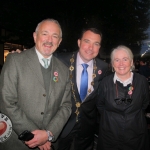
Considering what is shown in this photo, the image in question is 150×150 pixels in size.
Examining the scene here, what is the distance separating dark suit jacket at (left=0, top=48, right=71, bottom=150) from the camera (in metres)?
1.90

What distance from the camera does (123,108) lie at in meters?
2.58

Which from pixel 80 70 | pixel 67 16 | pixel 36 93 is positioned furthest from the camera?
pixel 67 16

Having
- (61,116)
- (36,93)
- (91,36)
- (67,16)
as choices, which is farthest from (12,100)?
(67,16)

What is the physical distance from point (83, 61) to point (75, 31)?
738 centimetres

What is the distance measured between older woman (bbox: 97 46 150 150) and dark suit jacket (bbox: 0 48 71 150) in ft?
2.84

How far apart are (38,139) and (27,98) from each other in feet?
1.72

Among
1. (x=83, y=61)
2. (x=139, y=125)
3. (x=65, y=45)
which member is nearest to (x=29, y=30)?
(x=65, y=45)

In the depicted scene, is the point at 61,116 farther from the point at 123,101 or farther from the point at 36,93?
the point at 123,101

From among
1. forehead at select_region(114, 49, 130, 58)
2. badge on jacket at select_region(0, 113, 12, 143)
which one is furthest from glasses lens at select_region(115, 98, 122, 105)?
badge on jacket at select_region(0, 113, 12, 143)

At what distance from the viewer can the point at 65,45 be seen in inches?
366

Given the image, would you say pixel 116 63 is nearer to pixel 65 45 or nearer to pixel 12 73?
pixel 12 73

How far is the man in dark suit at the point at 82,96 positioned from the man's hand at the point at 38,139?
35.5 inches

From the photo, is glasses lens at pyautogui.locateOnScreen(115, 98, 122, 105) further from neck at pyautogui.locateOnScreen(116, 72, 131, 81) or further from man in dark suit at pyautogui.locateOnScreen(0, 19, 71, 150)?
man in dark suit at pyautogui.locateOnScreen(0, 19, 71, 150)

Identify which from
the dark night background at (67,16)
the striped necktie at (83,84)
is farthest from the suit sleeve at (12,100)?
the dark night background at (67,16)
